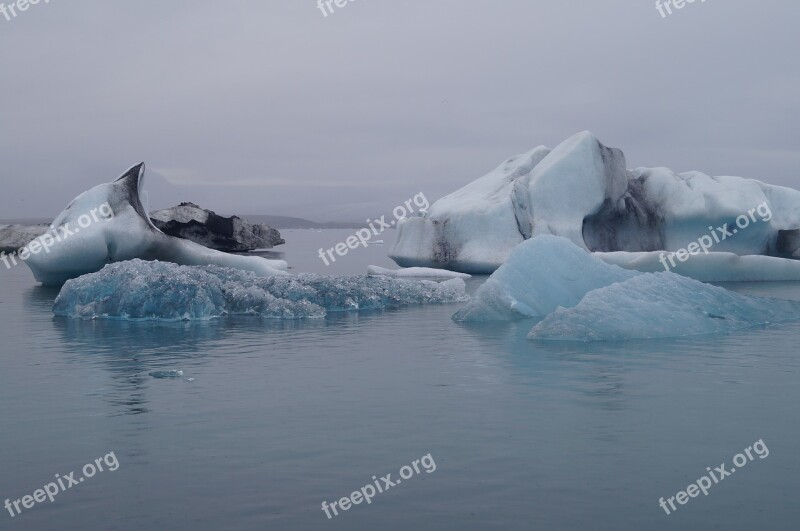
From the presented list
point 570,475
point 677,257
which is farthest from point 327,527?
point 677,257

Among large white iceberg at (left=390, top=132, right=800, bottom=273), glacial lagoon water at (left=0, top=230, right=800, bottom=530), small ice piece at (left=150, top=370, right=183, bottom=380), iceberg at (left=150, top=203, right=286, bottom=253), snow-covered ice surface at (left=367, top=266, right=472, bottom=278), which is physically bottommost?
glacial lagoon water at (left=0, top=230, right=800, bottom=530)

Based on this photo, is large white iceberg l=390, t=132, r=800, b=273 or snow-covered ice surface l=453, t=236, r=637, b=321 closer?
snow-covered ice surface l=453, t=236, r=637, b=321

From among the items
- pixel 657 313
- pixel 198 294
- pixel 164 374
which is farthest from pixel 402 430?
pixel 198 294

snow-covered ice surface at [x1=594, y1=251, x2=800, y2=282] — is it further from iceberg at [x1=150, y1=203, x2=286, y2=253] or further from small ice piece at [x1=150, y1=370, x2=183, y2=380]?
iceberg at [x1=150, y1=203, x2=286, y2=253]

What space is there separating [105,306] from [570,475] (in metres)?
9.75

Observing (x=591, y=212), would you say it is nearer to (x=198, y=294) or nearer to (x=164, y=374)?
(x=198, y=294)

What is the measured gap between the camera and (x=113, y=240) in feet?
56.2

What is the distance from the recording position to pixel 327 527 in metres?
4.04

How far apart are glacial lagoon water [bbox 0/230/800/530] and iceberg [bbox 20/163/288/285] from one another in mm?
7270

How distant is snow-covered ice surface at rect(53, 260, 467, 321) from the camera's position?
12.7 m

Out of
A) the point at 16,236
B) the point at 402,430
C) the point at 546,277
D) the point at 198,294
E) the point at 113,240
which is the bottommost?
the point at 402,430

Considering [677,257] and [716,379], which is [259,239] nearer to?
[677,257]

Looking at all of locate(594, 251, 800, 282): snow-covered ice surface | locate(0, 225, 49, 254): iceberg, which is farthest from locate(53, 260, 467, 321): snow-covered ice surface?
locate(0, 225, 49, 254): iceberg

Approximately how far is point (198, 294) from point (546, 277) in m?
4.81
